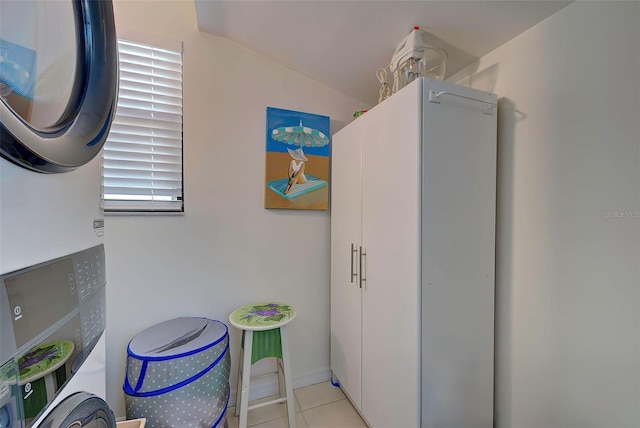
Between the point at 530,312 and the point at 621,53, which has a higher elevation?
the point at 621,53

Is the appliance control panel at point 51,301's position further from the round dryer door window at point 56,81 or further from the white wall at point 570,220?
the white wall at point 570,220

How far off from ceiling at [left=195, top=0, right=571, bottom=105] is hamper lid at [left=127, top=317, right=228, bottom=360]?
174cm

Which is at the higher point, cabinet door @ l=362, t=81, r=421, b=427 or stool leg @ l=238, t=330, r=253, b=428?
cabinet door @ l=362, t=81, r=421, b=427

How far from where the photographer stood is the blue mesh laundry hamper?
1.10 m

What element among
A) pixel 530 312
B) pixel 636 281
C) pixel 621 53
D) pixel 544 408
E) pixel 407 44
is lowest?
pixel 544 408

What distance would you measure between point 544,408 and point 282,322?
1.28 metres

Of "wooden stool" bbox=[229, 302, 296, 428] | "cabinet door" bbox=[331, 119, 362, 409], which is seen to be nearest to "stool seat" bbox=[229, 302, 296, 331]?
"wooden stool" bbox=[229, 302, 296, 428]

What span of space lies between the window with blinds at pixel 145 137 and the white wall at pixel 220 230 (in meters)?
0.07

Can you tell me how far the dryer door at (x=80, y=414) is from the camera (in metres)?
0.46

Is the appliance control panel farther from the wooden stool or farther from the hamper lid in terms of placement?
the wooden stool

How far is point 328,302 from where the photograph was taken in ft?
6.36

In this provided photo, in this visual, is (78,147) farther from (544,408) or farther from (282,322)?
(544,408)

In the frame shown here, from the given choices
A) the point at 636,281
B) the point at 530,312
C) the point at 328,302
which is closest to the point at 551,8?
the point at 636,281

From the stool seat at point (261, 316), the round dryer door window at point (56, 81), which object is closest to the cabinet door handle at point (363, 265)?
the stool seat at point (261, 316)
